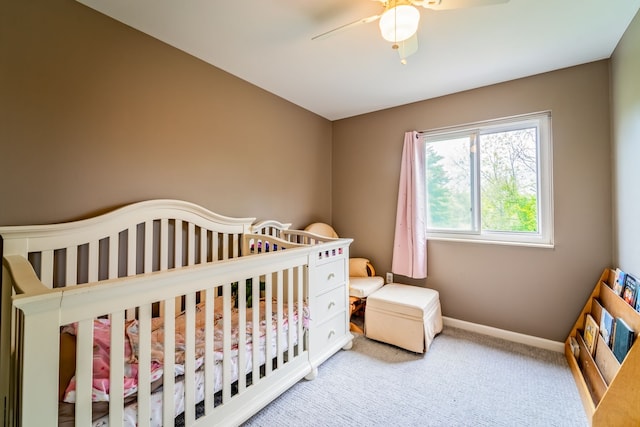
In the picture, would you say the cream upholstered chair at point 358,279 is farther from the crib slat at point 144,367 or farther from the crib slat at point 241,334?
the crib slat at point 144,367

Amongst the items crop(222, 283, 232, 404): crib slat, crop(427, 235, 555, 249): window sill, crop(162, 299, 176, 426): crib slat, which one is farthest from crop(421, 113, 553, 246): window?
crop(162, 299, 176, 426): crib slat

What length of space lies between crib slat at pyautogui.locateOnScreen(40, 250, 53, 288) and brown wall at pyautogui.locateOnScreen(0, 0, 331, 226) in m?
0.19

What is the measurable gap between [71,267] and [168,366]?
2.66 feet

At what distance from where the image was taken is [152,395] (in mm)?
1138

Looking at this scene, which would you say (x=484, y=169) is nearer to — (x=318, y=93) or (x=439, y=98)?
(x=439, y=98)

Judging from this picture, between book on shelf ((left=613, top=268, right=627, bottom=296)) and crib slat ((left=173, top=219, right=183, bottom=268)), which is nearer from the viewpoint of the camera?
book on shelf ((left=613, top=268, right=627, bottom=296))

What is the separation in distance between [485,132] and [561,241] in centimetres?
111

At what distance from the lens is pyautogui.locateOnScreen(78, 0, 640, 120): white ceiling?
1.52 metres

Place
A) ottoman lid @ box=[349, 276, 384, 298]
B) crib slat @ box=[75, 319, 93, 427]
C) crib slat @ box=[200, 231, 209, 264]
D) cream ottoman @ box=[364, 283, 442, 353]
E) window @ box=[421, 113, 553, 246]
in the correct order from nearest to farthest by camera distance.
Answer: crib slat @ box=[75, 319, 93, 427] < crib slat @ box=[200, 231, 209, 264] < cream ottoman @ box=[364, 283, 442, 353] < window @ box=[421, 113, 553, 246] < ottoman lid @ box=[349, 276, 384, 298]

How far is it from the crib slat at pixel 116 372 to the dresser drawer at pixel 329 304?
3.63 feet

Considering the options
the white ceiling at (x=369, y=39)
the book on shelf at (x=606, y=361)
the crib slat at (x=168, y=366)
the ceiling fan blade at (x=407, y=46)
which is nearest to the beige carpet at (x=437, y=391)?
the book on shelf at (x=606, y=361)

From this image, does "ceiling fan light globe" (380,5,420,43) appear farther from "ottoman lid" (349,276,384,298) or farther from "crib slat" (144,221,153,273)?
"ottoman lid" (349,276,384,298)

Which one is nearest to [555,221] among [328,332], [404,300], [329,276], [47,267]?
[404,300]

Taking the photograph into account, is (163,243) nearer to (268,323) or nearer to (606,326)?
(268,323)
